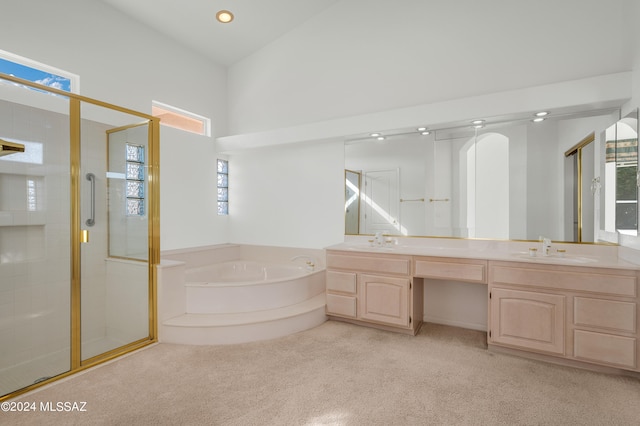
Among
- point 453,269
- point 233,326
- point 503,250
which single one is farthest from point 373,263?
point 233,326

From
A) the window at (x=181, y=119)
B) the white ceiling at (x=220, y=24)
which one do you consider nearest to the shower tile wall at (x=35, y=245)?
the window at (x=181, y=119)

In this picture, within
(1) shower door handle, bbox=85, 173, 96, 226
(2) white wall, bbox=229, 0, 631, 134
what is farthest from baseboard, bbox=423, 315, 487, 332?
(1) shower door handle, bbox=85, 173, 96, 226

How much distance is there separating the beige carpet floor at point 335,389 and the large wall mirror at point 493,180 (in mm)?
1207

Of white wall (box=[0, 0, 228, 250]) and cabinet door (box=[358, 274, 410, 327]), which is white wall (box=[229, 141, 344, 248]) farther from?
cabinet door (box=[358, 274, 410, 327])

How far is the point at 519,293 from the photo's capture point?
2.59m

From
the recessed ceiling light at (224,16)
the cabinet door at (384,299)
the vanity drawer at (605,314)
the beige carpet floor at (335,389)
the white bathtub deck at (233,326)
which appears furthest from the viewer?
the recessed ceiling light at (224,16)

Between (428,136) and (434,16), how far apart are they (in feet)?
3.94

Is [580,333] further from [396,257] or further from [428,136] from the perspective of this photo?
A: [428,136]

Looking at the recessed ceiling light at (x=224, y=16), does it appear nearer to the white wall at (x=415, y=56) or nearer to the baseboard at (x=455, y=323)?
the white wall at (x=415, y=56)

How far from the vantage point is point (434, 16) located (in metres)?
3.31

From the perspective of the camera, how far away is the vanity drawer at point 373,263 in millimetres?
3070

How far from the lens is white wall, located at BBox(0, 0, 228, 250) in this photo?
9.43 feet

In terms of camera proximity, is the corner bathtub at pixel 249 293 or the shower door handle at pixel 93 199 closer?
the shower door handle at pixel 93 199

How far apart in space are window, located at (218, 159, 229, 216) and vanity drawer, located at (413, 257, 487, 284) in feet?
10.1
